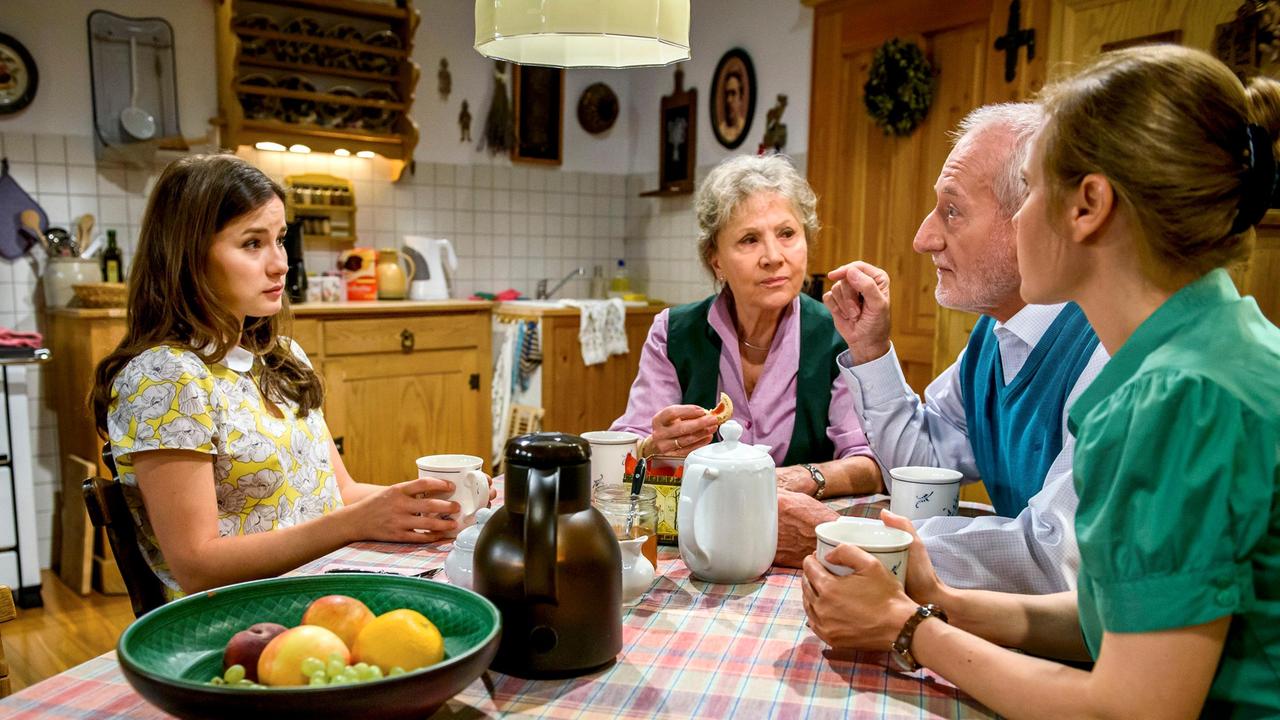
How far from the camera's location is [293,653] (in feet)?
2.41

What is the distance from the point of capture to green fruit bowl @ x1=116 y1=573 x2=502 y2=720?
0.68 metres

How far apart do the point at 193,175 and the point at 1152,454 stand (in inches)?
53.6

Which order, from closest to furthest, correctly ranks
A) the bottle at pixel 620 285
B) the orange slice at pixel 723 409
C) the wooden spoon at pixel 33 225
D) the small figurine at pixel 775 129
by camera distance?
the orange slice at pixel 723 409 → the wooden spoon at pixel 33 225 → the small figurine at pixel 775 129 → the bottle at pixel 620 285

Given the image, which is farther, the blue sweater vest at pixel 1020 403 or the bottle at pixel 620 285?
the bottle at pixel 620 285

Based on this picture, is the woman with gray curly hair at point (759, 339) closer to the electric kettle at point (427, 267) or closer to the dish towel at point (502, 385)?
the dish towel at point (502, 385)

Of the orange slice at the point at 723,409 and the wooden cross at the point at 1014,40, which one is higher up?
the wooden cross at the point at 1014,40

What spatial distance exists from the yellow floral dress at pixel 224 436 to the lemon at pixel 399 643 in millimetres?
655

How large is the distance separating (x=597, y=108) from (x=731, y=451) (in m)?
4.32

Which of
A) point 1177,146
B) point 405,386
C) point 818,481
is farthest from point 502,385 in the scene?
point 1177,146

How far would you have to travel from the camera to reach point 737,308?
6.86 feet

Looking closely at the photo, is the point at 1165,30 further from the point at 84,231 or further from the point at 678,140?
the point at 84,231

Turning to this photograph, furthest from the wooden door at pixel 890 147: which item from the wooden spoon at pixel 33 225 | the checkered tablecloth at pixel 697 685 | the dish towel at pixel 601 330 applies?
the wooden spoon at pixel 33 225

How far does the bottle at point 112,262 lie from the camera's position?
3590 millimetres

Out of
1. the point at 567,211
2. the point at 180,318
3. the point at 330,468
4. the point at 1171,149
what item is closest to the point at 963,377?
the point at 1171,149
